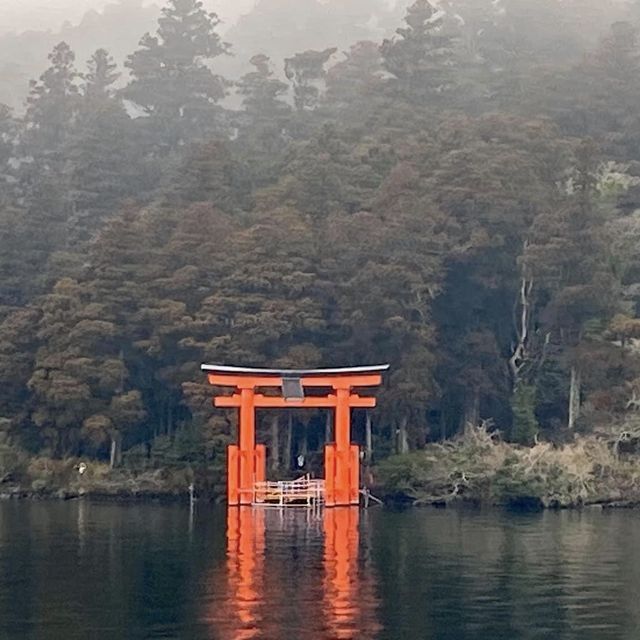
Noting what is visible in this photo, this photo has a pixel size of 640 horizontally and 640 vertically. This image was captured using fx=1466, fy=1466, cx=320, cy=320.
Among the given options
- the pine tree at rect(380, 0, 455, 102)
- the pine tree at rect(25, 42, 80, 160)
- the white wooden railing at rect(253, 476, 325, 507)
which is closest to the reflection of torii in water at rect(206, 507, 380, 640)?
the white wooden railing at rect(253, 476, 325, 507)

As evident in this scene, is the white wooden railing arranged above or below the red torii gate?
below

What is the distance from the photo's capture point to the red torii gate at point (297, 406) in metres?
39.6

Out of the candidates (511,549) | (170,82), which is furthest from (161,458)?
(170,82)

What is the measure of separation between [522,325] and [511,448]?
22.8 feet

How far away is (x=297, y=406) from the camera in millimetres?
40469

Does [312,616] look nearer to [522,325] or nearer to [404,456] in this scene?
[404,456]

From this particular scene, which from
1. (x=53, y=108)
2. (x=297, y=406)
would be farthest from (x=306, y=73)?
(x=297, y=406)

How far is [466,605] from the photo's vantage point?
21500 mm

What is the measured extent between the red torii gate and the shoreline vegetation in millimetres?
2645

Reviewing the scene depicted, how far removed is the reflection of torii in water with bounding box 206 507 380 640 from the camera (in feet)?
62.6

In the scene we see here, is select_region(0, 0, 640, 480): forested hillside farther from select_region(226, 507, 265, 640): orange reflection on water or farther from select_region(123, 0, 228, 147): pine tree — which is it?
select_region(123, 0, 228, 147): pine tree

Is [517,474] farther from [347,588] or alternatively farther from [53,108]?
[53,108]

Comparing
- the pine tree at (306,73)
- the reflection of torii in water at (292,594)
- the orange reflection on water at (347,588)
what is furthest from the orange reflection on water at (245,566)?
the pine tree at (306,73)

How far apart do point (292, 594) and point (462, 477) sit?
19506 millimetres
